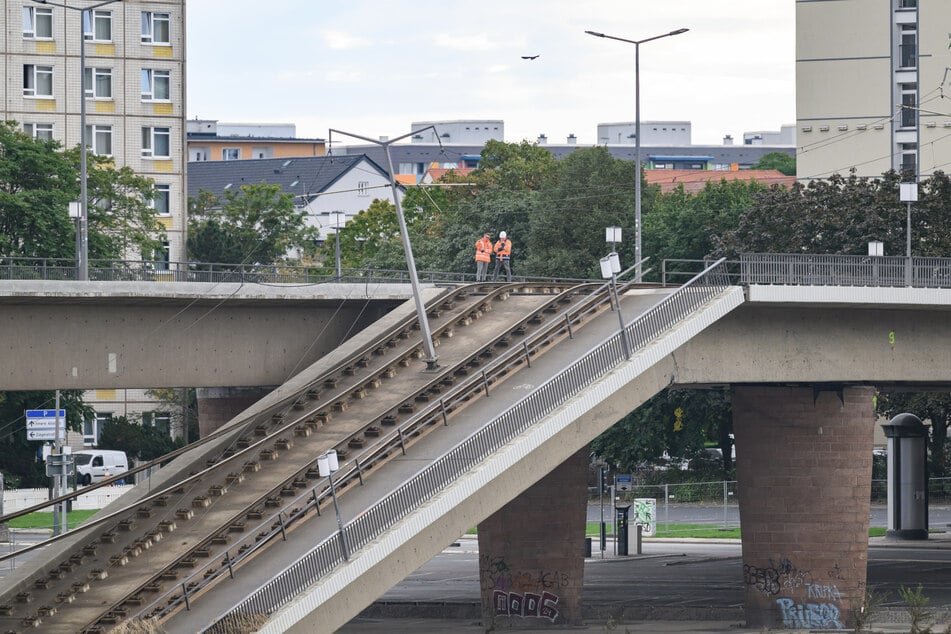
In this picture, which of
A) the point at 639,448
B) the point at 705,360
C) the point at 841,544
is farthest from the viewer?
the point at 639,448

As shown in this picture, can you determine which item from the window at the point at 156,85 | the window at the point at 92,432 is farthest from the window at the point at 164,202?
the window at the point at 92,432

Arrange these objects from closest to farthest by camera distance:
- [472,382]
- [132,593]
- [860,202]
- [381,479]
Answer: [132,593] < [381,479] < [472,382] < [860,202]

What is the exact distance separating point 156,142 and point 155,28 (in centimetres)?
568

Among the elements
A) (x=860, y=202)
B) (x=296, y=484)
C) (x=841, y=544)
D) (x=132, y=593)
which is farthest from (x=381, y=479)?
(x=860, y=202)

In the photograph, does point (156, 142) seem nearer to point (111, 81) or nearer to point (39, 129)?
point (111, 81)

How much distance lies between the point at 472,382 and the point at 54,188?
40246 mm

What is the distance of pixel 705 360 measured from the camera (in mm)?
35656

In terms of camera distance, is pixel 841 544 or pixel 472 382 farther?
pixel 841 544

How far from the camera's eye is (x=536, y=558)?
132ft

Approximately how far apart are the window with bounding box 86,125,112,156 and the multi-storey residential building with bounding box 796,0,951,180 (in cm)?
3531

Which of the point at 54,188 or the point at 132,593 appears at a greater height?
the point at 54,188

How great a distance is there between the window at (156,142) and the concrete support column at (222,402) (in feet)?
160

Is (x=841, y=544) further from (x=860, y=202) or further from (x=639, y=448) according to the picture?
(x=639, y=448)

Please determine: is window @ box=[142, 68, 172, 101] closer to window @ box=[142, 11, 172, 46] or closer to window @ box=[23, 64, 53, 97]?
window @ box=[142, 11, 172, 46]
